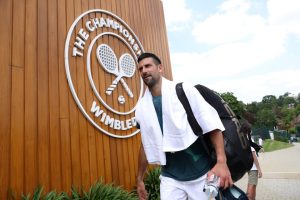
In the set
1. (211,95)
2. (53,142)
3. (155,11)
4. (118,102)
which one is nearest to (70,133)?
(53,142)

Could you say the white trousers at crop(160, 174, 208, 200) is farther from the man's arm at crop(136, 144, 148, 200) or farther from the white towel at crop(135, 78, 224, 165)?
the man's arm at crop(136, 144, 148, 200)

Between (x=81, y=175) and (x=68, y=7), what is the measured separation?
2.48 metres

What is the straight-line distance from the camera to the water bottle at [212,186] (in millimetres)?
1850

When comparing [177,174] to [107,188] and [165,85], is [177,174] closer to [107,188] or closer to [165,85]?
[165,85]

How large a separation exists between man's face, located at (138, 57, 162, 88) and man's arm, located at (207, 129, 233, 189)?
0.72 m

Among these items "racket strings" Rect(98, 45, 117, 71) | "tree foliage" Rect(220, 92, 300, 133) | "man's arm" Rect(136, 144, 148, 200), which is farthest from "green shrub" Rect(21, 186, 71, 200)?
"tree foliage" Rect(220, 92, 300, 133)

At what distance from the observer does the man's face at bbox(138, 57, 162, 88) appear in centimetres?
251

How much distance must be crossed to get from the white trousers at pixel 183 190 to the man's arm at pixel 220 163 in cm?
33

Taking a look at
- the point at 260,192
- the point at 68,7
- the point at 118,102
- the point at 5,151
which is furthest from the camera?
the point at 260,192

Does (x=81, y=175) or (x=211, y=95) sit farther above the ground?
(x=211, y=95)

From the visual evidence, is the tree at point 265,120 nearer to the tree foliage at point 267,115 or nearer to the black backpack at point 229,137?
the tree foliage at point 267,115

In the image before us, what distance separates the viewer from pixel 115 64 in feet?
A: 16.8

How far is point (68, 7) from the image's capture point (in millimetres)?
4328

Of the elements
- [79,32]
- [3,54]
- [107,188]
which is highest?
[79,32]
